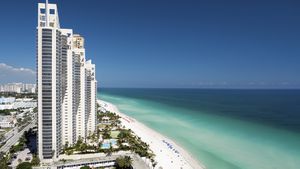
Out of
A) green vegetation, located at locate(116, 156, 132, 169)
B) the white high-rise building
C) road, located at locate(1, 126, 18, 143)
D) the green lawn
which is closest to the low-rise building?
road, located at locate(1, 126, 18, 143)

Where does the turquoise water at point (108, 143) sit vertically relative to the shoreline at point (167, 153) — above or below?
above

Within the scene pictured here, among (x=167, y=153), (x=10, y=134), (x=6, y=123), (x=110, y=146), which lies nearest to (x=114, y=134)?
(x=110, y=146)

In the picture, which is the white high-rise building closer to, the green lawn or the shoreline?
the green lawn

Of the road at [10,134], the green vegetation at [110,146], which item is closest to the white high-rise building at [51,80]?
the green vegetation at [110,146]

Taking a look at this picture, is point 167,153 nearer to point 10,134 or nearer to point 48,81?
point 48,81

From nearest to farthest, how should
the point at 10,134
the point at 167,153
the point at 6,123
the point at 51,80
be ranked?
the point at 51,80 → the point at 167,153 → the point at 10,134 → the point at 6,123

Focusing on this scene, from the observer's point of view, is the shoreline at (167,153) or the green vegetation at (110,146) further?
the green vegetation at (110,146)

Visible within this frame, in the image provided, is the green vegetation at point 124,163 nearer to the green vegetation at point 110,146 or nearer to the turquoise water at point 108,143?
the green vegetation at point 110,146

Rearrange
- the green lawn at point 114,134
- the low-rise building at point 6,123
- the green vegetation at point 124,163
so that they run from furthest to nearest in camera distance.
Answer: the low-rise building at point 6,123 < the green lawn at point 114,134 < the green vegetation at point 124,163

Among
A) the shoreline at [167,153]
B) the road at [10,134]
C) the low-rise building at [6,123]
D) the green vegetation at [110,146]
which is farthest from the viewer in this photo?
the low-rise building at [6,123]

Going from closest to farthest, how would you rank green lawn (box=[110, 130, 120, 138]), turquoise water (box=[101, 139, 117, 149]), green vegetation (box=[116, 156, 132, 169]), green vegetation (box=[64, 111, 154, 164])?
green vegetation (box=[116, 156, 132, 169]) → green vegetation (box=[64, 111, 154, 164]) → turquoise water (box=[101, 139, 117, 149]) → green lawn (box=[110, 130, 120, 138])

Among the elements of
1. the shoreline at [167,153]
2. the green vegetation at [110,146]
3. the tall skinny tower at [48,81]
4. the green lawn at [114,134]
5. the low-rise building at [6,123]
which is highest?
the tall skinny tower at [48,81]
